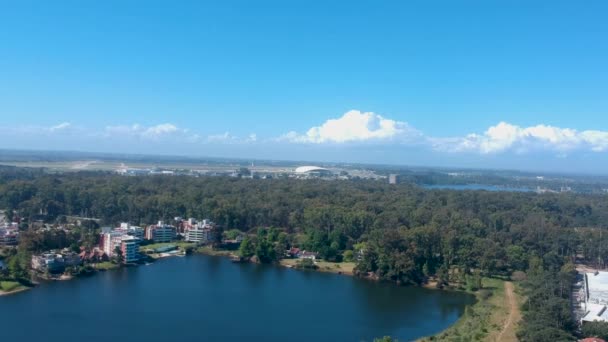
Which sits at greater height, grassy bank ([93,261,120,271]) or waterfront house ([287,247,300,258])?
waterfront house ([287,247,300,258])

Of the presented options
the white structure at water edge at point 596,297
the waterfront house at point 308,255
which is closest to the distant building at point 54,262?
the waterfront house at point 308,255

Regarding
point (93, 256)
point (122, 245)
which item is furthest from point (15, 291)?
point (122, 245)

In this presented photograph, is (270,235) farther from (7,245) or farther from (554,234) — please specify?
(554,234)

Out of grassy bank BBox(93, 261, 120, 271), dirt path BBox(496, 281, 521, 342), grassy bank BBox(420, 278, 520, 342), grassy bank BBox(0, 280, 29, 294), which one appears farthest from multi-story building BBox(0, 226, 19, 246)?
dirt path BBox(496, 281, 521, 342)

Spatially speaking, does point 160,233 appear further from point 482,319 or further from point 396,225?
point 482,319

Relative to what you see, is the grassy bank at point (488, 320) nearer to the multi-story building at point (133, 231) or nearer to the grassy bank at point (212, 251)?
the grassy bank at point (212, 251)

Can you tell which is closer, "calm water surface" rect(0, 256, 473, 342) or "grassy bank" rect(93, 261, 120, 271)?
"calm water surface" rect(0, 256, 473, 342)

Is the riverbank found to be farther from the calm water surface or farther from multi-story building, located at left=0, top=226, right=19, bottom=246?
multi-story building, located at left=0, top=226, right=19, bottom=246
